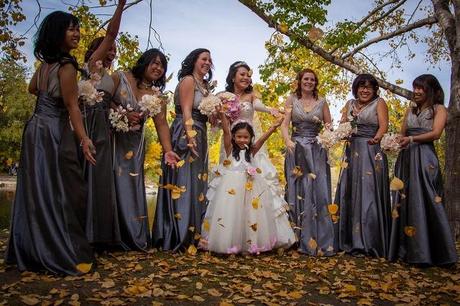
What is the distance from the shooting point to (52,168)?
13.0 feet

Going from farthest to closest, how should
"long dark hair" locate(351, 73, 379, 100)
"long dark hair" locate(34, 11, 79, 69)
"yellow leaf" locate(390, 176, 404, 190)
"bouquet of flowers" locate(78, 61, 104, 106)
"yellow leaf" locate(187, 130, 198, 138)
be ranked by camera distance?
"long dark hair" locate(351, 73, 379, 100) < "yellow leaf" locate(390, 176, 404, 190) < "yellow leaf" locate(187, 130, 198, 138) < "bouquet of flowers" locate(78, 61, 104, 106) < "long dark hair" locate(34, 11, 79, 69)

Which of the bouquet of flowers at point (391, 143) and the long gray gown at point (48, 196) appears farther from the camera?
the bouquet of flowers at point (391, 143)

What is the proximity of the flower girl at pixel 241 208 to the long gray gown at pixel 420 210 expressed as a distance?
1.48 m

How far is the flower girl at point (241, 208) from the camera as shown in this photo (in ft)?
16.9

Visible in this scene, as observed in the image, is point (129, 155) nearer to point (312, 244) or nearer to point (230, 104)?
point (230, 104)

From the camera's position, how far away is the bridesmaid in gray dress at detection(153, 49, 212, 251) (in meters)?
5.30

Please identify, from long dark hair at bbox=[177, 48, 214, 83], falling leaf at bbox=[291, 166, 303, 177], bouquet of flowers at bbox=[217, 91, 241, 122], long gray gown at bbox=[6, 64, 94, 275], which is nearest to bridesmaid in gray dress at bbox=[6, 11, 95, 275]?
long gray gown at bbox=[6, 64, 94, 275]

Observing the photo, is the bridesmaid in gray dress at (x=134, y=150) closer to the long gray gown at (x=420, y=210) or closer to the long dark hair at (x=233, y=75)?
the long dark hair at (x=233, y=75)

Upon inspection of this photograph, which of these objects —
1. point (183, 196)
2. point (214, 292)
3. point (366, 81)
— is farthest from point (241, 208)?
point (366, 81)

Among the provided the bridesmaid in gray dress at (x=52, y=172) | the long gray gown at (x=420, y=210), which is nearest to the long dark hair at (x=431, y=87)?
the long gray gown at (x=420, y=210)

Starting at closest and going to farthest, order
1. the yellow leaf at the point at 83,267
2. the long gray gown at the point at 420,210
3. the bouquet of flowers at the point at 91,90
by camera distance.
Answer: the yellow leaf at the point at 83,267 < the bouquet of flowers at the point at 91,90 < the long gray gown at the point at 420,210

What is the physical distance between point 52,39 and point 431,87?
4.72m

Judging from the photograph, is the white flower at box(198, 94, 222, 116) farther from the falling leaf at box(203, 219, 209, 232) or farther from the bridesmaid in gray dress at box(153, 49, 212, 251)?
the falling leaf at box(203, 219, 209, 232)

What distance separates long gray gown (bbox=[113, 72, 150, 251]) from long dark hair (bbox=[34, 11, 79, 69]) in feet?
4.11
